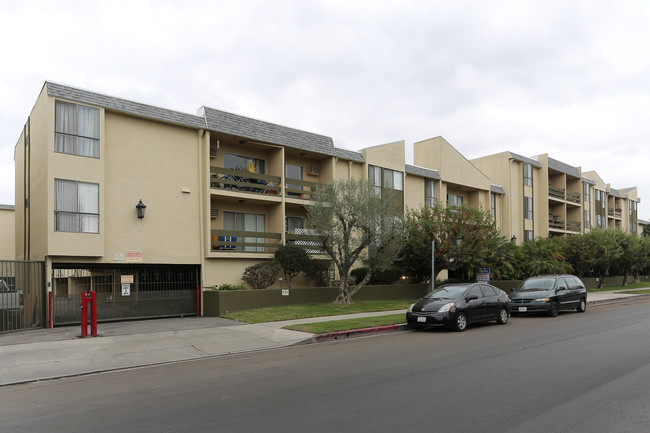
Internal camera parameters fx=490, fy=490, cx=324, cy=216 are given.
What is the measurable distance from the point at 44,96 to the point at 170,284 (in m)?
8.47

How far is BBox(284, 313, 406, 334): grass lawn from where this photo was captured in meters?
14.3

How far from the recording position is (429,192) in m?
32.2

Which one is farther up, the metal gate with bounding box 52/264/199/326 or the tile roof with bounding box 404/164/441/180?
the tile roof with bounding box 404/164/441/180

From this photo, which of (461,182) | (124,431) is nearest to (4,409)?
(124,431)

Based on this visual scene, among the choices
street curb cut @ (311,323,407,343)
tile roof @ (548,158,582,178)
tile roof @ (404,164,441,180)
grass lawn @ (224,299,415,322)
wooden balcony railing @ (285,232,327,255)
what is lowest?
grass lawn @ (224,299,415,322)

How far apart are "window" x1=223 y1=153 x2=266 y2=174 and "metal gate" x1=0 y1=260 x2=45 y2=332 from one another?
930cm

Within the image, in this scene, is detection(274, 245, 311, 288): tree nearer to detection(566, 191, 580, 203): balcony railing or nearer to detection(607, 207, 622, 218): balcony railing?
detection(566, 191, 580, 203): balcony railing

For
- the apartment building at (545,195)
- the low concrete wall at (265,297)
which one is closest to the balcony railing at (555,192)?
the apartment building at (545,195)

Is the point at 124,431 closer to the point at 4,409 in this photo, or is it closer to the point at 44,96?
the point at 4,409

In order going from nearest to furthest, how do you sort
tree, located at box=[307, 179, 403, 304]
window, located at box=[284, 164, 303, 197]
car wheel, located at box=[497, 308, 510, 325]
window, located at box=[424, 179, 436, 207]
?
1. car wheel, located at box=[497, 308, 510, 325]
2. tree, located at box=[307, 179, 403, 304]
3. window, located at box=[284, 164, 303, 197]
4. window, located at box=[424, 179, 436, 207]

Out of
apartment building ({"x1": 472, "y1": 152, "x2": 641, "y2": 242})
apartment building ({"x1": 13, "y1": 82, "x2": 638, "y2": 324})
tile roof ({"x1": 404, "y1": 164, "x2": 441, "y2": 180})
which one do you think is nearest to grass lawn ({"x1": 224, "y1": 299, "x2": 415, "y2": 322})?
apartment building ({"x1": 13, "y1": 82, "x2": 638, "y2": 324})

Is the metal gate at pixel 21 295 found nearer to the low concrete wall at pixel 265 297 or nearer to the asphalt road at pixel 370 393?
the low concrete wall at pixel 265 297

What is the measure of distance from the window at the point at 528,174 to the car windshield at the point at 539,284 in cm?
2340

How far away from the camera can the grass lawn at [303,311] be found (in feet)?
57.6
